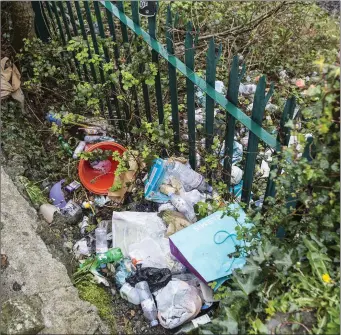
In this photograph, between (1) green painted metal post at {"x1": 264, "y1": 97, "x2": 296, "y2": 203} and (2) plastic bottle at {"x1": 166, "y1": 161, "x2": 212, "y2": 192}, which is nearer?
(1) green painted metal post at {"x1": 264, "y1": 97, "x2": 296, "y2": 203}

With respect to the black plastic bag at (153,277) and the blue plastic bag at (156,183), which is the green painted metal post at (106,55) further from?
the black plastic bag at (153,277)

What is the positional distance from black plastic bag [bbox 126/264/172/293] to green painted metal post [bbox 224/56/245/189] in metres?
0.84

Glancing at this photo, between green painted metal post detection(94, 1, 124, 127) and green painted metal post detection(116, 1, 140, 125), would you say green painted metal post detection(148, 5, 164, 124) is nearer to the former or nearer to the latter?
green painted metal post detection(116, 1, 140, 125)

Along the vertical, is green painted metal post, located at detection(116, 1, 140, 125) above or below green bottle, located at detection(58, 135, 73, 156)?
above

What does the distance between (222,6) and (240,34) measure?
562 millimetres

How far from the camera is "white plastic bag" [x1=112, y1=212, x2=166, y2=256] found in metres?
2.93

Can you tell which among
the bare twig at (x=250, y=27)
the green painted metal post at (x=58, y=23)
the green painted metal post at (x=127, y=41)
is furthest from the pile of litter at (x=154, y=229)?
the bare twig at (x=250, y=27)

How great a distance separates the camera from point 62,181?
3.44 meters

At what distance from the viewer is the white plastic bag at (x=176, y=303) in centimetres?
246

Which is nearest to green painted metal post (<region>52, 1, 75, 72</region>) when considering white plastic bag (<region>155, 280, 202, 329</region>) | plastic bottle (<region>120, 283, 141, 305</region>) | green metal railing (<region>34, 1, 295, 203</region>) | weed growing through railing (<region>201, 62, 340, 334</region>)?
green metal railing (<region>34, 1, 295, 203</region>)

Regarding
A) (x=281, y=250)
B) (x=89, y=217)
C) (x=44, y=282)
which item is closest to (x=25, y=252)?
(x=44, y=282)

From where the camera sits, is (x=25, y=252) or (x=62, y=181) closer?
(x=25, y=252)

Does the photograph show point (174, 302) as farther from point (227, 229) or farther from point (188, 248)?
point (227, 229)

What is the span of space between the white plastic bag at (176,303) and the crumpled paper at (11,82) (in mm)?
2095
